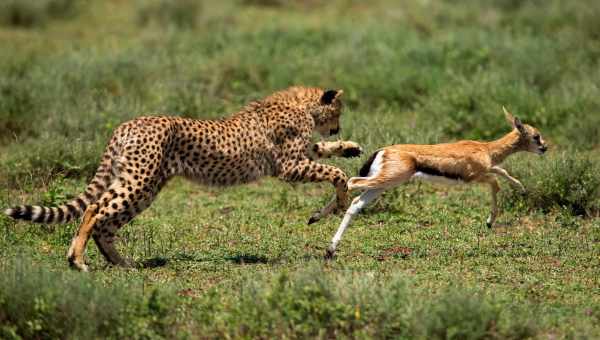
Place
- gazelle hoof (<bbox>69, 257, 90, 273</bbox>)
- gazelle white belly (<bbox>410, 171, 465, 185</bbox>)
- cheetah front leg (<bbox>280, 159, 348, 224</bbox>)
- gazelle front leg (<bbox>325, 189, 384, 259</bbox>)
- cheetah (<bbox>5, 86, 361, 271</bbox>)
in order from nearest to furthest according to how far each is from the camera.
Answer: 1. gazelle hoof (<bbox>69, 257, 90, 273</bbox>)
2. cheetah (<bbox>5, 86, 361, 271</bbox>)
3. gazelle front leg (<bbox>325, 189, 384, 259</bbox>)
4. gazelle white belly (<bbox>410, 171, 465, 185</bbox>)
5. cheetah front leg (<bbox>280, 159, 348, 224</bbox>)

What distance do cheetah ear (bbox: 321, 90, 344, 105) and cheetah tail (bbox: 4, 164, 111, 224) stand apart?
208 centimetres

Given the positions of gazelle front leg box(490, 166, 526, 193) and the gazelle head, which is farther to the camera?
the gazelle head

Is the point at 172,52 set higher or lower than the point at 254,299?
lower

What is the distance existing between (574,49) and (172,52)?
6.13 meters

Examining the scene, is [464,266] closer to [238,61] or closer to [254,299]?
[254,299]

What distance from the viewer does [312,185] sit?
11234 millimetres

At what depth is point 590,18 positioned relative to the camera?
16.8 meters

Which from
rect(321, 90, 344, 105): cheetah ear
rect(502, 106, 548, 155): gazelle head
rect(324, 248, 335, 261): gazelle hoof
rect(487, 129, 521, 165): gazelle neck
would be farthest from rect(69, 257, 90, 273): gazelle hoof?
rect(502, 106, 548, 155): gazelle head

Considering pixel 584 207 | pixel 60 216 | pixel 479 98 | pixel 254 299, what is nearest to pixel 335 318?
pixel 254 299

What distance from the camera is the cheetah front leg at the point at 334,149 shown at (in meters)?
9.23

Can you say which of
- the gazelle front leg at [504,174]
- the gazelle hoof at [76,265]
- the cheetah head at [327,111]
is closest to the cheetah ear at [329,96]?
the cheetah head at [327,111]

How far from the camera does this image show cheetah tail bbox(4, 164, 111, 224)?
7660 millimetres

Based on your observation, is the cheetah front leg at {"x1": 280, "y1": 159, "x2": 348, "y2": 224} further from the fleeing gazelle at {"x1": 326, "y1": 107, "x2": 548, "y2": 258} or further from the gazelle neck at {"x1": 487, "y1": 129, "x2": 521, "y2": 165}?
the gazelle neck at {"x1": 487, "y1": 129, "x2": 521, "y2": 165}

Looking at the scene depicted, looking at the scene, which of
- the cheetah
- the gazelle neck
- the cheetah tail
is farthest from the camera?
Answer: the gazelle neck
